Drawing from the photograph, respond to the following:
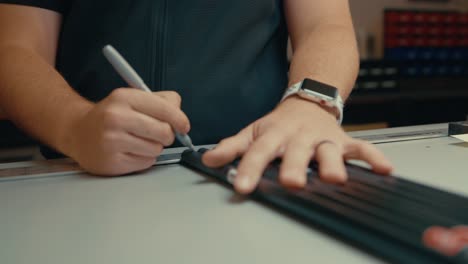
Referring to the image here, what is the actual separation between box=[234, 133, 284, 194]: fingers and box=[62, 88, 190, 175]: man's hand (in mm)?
113

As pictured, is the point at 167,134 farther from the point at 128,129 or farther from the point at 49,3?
the point at 49,3

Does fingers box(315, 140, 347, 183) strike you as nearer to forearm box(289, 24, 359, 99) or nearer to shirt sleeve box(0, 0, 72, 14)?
forearm box(289, 24, 359, 99)

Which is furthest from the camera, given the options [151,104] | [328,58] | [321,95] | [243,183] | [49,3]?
[49,3]

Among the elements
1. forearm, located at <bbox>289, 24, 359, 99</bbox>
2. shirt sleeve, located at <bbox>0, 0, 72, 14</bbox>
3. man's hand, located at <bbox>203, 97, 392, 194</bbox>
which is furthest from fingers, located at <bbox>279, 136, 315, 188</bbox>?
shirt sleeve, located at <bbox>0, 0, 72, 14</bbox>

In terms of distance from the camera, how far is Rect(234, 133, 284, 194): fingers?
1.39 ft

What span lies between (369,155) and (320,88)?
199mm

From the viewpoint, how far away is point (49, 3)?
33.9 inches

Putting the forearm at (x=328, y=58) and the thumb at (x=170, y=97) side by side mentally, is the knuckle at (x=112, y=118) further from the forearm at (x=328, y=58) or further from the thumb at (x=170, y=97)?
the forearm at (x=328, y=58)

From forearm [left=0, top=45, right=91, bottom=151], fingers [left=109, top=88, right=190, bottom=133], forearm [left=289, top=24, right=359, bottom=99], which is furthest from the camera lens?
forearm [left=289, top=24, right=359, bottom=99]

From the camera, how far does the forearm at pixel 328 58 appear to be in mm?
732

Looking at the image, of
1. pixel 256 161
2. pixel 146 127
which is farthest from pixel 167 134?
pixel 256 161

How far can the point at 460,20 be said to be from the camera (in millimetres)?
2619

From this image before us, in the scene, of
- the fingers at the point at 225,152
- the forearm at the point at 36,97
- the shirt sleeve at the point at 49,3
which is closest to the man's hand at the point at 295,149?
the fingers at the point at 225,152

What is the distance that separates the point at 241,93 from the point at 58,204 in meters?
0.50
